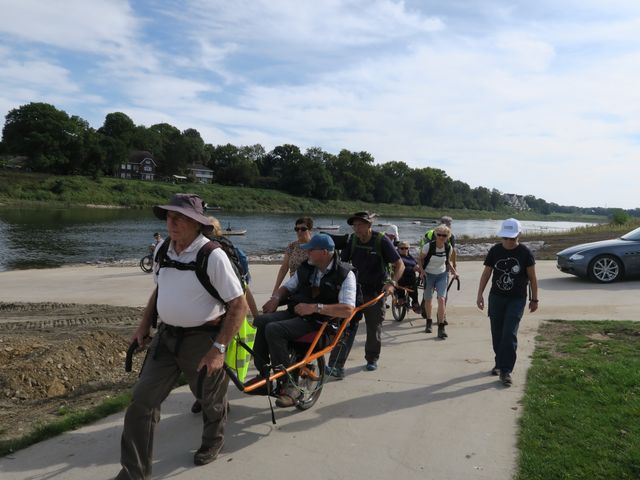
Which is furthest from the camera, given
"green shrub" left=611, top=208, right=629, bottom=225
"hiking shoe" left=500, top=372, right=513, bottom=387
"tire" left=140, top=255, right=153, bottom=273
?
"green shrub" left=611, top=208, right=629, bottom=225

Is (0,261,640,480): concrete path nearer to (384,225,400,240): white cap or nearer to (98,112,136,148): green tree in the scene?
(384,225,400,240): white cap

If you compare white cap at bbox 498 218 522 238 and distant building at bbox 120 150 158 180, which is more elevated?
distant building at bbox 120 150 158 180

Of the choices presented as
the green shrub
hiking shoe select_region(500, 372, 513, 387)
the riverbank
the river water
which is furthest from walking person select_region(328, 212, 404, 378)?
the riverbank

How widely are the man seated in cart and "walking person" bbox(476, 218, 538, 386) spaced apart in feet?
6.23

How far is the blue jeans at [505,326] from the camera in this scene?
5.77 m

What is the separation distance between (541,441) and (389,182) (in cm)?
14006

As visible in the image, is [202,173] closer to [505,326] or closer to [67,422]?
[505,326]

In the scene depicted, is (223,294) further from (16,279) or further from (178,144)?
(178,144)

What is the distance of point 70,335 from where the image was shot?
7.46 m

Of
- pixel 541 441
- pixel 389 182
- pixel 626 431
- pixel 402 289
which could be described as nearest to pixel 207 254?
pixel 541 441

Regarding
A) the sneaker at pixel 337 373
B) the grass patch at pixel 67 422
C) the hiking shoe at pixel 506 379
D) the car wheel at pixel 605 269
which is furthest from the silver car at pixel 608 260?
the grass patch at pixel 67 422

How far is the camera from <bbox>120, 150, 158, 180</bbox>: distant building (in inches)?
4547

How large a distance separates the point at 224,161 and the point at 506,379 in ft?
445

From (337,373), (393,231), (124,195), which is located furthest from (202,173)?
(337,373)
